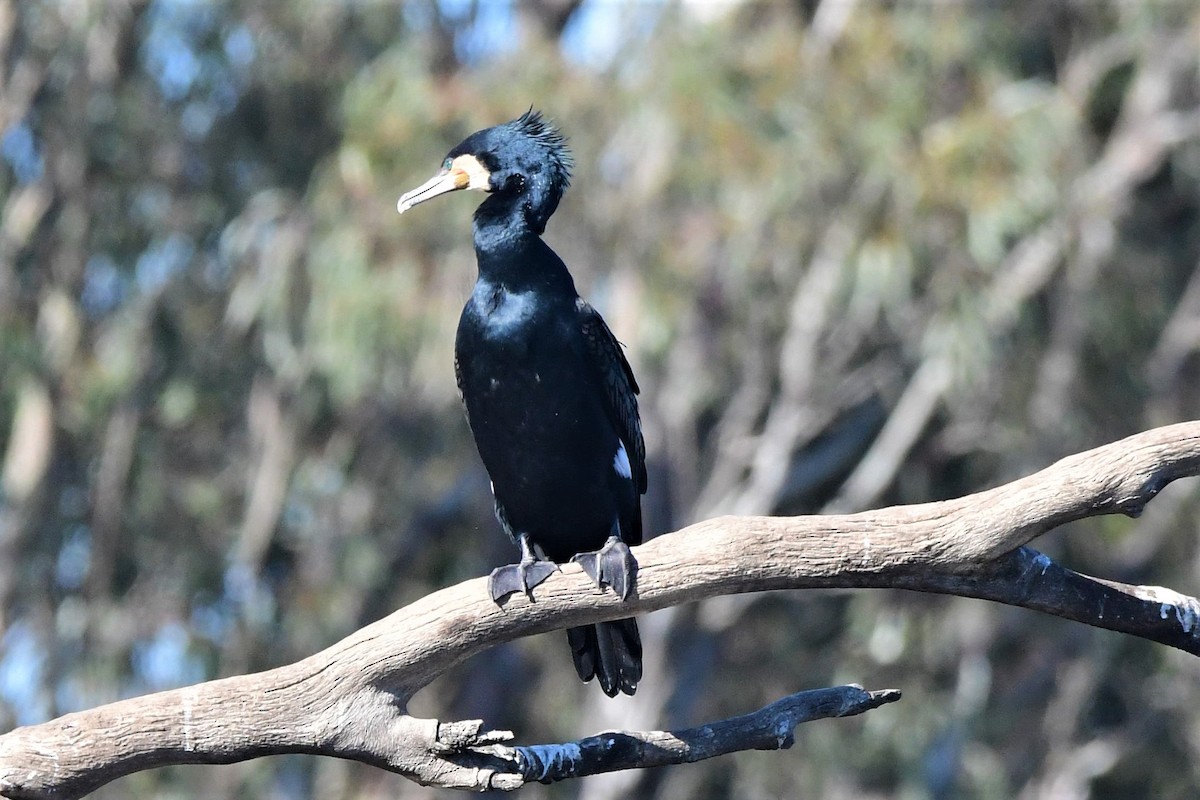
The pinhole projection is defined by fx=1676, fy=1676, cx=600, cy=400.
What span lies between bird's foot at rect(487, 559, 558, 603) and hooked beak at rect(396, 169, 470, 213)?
1.23 metres

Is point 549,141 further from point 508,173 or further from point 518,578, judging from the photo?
point 518,578

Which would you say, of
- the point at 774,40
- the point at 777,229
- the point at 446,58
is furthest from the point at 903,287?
the point at 446,58

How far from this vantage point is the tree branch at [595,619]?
3.87 m

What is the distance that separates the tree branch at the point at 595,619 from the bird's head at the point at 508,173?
4.02ft

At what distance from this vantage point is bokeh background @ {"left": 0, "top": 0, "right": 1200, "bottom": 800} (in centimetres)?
967

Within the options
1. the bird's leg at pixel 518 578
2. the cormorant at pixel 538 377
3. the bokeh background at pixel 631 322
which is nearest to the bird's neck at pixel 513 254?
the cormorant at pixel 538 377

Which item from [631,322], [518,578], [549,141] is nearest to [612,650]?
[518,578]

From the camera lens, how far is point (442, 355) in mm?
9750

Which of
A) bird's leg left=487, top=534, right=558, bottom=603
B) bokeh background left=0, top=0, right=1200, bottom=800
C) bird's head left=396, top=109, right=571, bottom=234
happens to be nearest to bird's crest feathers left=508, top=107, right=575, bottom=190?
bird's head left=396, top=109, right=571, bottom=234

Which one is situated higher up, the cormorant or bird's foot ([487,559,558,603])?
the cormorant

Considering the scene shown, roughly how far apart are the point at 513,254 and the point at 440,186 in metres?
0.31

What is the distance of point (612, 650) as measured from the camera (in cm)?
468

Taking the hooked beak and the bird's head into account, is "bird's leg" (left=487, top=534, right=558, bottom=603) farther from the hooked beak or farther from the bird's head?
the hooked beak

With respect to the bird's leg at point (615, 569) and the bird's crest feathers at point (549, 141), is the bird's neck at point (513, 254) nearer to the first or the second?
the bird's crest feathers at point (549, 141)
